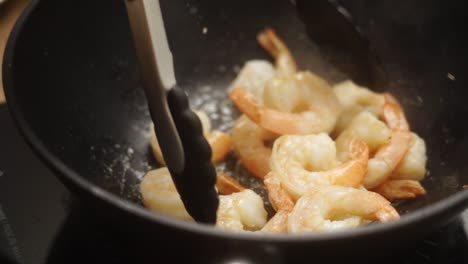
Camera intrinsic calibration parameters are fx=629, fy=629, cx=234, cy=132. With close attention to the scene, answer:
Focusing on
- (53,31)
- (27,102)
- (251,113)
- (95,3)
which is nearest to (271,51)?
(251,113)

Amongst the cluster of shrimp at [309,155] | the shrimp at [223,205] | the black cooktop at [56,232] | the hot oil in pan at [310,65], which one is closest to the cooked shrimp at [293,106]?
the cluster of shrimp at [309,155]

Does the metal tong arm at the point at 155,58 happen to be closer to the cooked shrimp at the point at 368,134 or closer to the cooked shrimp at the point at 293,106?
the cooked shrimp at the point at 293,106

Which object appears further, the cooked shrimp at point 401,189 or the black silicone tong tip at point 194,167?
the cooked shrimp at point 401,189

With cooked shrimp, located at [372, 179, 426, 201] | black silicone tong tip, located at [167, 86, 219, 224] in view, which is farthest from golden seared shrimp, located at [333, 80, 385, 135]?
black silicone tong tip, located at [167, 86, 219, 224]

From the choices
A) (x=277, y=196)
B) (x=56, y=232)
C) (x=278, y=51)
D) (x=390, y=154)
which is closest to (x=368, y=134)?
(x=390, y=154)

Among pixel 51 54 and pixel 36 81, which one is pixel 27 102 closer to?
pixel 36 81

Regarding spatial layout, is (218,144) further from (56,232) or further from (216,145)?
(56,232)
